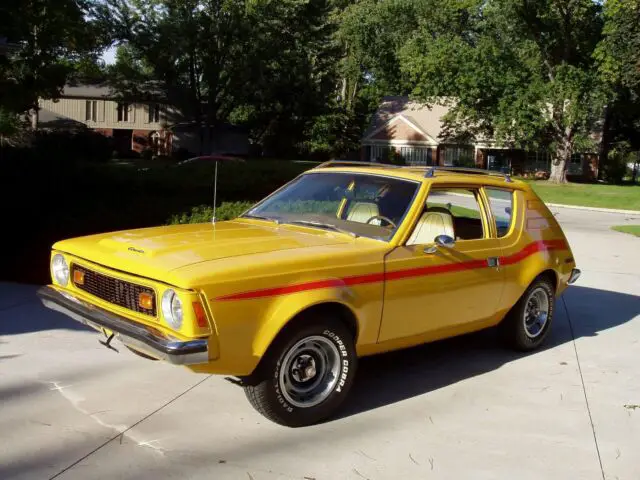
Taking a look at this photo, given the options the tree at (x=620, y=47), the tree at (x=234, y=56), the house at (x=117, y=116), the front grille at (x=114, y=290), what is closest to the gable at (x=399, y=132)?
the tree at (x=234, y=56)

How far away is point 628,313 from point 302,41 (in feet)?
152

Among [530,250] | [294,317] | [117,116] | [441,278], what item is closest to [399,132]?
[117,116]

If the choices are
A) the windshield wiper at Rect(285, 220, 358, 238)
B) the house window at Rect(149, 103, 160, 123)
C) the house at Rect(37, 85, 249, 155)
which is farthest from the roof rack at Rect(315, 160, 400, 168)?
the house window at Rect(149, 103, 160, 123)

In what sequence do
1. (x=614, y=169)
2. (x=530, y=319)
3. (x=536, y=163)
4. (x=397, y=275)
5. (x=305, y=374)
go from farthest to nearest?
(x=536, y=163) → (x=614, y=169) → (x=530, y=319) → (x=397, y=275) → (x=305, y=374)

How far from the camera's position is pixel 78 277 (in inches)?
193

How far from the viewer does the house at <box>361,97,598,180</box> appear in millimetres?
52969

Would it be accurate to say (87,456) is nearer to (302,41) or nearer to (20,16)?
(20,16)

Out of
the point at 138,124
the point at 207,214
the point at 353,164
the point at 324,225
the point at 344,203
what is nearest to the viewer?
the point at 324,225

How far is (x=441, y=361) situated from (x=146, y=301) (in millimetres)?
3009

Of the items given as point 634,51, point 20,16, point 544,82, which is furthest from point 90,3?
point 634,51

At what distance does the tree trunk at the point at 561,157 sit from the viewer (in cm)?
4512

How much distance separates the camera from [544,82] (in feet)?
145

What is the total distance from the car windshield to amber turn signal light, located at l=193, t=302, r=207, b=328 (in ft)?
5.16

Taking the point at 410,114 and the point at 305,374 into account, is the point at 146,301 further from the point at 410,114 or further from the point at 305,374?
the point at 410,114
